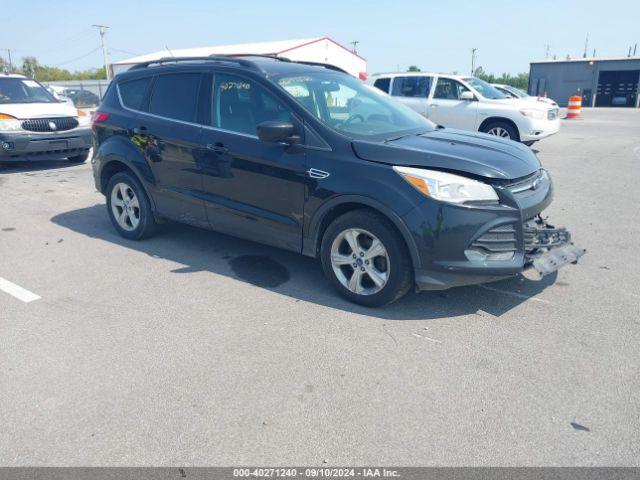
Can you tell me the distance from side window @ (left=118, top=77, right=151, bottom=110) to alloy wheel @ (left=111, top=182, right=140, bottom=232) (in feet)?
2.89

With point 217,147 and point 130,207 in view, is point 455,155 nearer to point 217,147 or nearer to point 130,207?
point 217,147

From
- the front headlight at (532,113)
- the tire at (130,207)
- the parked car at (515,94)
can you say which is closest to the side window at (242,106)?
the tire at (130,207)

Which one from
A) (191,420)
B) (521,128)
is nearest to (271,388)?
(191,420)

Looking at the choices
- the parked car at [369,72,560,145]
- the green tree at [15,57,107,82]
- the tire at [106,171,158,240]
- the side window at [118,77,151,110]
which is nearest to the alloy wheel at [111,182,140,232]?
the tire at [106,171,158,240]

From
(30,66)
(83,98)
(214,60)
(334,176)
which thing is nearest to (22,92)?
(214,60)

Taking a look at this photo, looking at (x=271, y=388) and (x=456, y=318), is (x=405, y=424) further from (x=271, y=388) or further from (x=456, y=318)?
(x=456, y=318)

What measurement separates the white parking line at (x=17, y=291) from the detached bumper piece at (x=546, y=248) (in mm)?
4020

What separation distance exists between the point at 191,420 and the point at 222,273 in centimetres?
220

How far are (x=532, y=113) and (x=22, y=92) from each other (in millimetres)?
10850

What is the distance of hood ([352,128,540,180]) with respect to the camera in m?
3.79

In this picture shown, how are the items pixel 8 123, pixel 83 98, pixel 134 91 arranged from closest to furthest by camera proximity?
pixel 134 91 → pixel 8 123 → pixel 83 98

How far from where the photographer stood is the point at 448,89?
1260 cm

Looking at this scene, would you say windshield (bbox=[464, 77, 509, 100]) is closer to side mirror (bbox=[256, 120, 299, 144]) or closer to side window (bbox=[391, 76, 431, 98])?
side window (bbox=[391, 76, 431, 98])

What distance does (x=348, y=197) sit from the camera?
13.1ft
